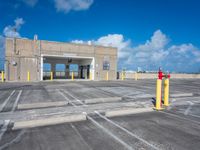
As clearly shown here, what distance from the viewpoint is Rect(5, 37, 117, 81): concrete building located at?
2080 centimetres

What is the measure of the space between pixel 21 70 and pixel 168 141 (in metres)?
21.6

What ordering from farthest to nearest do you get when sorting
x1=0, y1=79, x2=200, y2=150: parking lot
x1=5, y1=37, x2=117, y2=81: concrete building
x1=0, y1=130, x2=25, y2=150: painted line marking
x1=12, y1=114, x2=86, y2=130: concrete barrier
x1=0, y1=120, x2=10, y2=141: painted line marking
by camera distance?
x1=5, y1=37, x2=117, y2=81: concrete building, x1=12, y1=114, x2=86, y2=130: concrete barrier, x1=0, y1=120, x2=10, y2=141: painted line marking, x1=0, y1=79, x2=200, y2=150: parking lot, x1=0, y1=130, x2=25, y2=150: painted line marking

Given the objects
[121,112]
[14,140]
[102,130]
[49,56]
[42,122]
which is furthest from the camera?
[49,56]

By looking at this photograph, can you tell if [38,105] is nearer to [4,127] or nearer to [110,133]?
[4,127]

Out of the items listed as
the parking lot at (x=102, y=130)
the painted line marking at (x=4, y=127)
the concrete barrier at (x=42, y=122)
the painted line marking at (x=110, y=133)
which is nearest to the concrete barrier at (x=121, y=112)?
the parking lot at (x=102, y=130)

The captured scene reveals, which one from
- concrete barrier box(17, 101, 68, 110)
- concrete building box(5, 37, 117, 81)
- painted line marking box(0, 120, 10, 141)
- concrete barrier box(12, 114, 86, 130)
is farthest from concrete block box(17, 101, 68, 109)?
concrete building box(5, 37, 117, 81)

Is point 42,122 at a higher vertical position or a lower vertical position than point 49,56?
lower

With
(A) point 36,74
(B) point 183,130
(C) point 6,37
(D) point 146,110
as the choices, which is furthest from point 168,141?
(C) point 6,37

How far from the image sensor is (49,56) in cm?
2375

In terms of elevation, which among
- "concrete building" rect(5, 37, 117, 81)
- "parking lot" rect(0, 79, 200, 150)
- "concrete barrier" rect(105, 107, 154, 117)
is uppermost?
"concrete building" rect(5, 37, 117, 81)

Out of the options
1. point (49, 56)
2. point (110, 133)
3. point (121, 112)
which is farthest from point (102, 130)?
point (49, 56)

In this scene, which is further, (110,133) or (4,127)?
(4,127)

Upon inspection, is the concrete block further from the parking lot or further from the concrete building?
the concrete building

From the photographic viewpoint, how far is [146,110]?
251 inches
